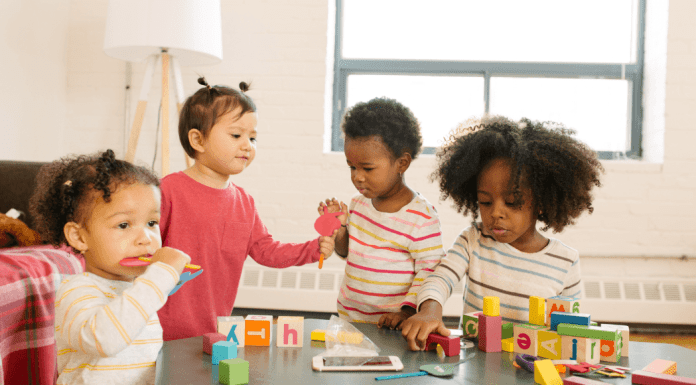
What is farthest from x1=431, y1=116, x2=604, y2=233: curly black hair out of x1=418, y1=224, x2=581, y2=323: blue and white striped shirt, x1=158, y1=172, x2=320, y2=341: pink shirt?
x1=158, y1=172, x2=320, y2=341: pink shirt

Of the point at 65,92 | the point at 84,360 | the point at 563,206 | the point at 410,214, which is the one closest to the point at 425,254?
the point at 410,214

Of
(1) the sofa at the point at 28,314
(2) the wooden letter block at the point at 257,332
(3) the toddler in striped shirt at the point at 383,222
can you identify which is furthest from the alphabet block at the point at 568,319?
(1) the sofa at the point at 28,314

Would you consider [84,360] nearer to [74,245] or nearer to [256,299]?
[74,245]

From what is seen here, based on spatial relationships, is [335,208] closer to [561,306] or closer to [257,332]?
[257,332]

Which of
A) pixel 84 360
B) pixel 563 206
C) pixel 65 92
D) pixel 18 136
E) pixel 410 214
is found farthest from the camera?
pixel 65 92

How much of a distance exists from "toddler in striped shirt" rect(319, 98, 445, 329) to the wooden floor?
1708mm

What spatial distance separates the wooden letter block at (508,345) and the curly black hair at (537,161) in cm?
37

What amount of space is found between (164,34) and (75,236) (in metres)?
1.48

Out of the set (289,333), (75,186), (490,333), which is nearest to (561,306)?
(490,333)

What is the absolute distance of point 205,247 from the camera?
1482 millimetres

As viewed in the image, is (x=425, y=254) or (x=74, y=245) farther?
(x=425, y=254)

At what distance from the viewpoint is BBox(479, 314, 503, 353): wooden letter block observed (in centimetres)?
98

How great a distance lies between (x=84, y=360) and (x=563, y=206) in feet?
3.64

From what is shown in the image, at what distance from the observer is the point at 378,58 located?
120 inches
